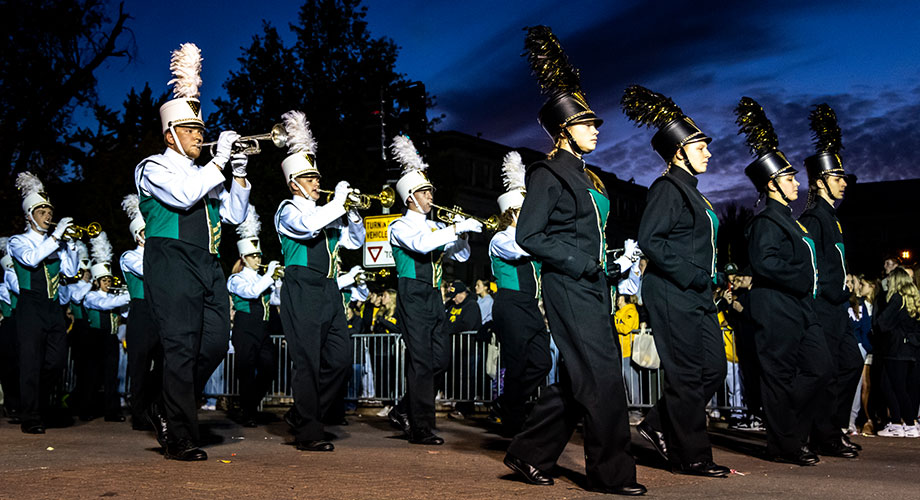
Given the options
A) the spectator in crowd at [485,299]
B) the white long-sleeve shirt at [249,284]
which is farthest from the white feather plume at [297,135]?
the spectator in crowd at [485,299]

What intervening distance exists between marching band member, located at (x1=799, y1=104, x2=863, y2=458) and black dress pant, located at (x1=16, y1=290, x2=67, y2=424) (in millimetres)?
7579

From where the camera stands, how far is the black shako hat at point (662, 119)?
280 inches

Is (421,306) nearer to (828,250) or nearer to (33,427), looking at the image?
(828,250)

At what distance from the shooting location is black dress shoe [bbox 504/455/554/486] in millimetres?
5816

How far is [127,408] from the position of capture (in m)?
16.0

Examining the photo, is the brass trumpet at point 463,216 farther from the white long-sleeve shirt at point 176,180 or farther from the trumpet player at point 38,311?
the trumpet player at point 38,311

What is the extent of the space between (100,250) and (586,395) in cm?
1048

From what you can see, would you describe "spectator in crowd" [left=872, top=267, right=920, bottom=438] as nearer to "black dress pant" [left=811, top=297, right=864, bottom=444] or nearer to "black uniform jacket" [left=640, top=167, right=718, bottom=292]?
"black dress pant" [left=811, top=297, right=864, bottom=444]

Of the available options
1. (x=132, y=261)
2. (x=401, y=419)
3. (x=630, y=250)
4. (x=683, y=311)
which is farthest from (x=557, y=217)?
(x=132, y=261)

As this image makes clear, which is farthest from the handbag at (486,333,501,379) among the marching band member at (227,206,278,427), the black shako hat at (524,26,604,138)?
the black shako hat at (524,26,604,138)

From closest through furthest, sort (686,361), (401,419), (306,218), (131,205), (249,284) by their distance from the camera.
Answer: (686,361) < (306,218) < (401,419) < (131,205) < (249,284)

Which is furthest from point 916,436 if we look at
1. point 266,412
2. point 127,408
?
point 127,408

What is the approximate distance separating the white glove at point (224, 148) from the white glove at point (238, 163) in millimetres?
204

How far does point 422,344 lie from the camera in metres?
8.73
